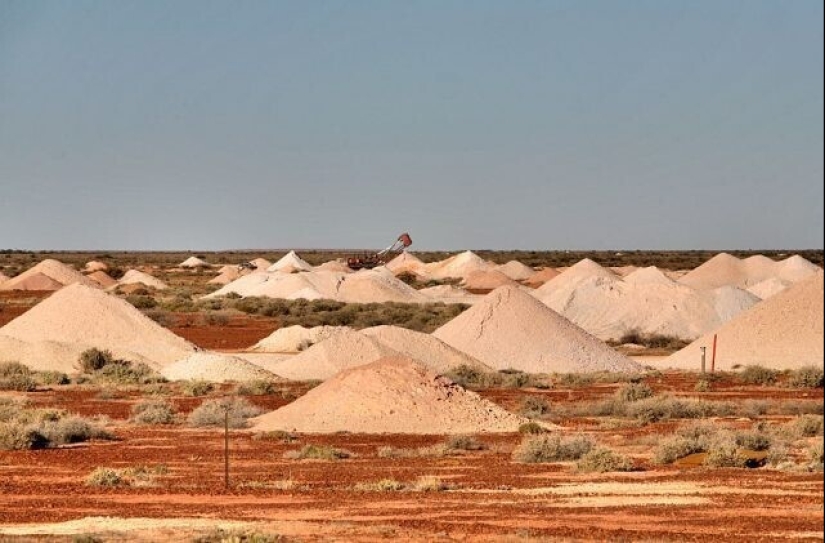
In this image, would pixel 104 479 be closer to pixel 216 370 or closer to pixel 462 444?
pixel 462 444

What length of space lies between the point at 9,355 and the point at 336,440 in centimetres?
1735

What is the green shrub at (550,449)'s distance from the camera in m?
21.9

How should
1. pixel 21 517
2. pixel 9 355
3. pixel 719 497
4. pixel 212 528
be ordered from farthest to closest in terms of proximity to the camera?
1. pixel 9 355
2. pixel 719 497
3. pixel 21 517
4. pixel 212 528

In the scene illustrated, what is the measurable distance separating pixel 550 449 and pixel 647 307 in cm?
3537

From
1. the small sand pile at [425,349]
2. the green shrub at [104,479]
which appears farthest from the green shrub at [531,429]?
the small sand pile at [425,349]

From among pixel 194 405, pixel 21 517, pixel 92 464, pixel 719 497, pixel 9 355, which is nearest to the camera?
pixel 21 517

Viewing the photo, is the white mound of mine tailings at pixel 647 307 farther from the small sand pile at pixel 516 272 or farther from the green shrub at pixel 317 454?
the small sand pile at pixel 516 272

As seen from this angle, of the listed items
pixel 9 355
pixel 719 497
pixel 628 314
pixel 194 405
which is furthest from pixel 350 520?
pixel 628 314

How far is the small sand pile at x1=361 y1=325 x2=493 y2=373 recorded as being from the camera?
38.3 m

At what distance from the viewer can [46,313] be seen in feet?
147

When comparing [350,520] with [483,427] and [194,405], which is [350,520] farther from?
[194,405]

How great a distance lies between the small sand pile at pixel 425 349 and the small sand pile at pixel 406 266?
6589 cm

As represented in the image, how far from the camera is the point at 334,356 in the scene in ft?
126

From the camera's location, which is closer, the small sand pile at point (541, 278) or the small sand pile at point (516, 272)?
the small sand pile at point (541, 278)
